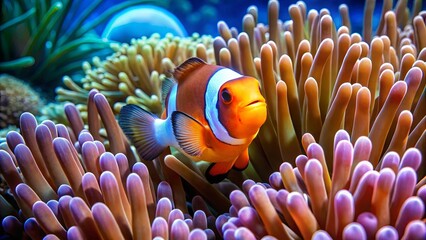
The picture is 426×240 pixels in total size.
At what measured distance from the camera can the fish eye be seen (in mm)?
1097

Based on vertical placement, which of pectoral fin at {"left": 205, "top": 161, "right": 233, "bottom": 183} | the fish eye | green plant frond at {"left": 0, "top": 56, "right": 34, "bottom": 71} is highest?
the fish eye

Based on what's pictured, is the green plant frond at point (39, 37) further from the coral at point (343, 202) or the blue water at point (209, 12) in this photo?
the coral at point (343, 202)

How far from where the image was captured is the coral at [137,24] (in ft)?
11.6

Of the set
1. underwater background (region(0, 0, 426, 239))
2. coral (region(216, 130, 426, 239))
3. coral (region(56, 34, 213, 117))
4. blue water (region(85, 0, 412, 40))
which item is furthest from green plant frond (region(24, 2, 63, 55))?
coral (region(216, 130, 426, 239))

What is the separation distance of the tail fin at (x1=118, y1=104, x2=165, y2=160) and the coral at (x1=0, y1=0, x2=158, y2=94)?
77.5 inches

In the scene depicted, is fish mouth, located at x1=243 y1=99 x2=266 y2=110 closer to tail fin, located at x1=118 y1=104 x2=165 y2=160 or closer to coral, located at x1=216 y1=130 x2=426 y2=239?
coral, located at x1=216 y1=130 x2=426 y2=239

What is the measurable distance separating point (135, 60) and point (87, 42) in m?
0.91

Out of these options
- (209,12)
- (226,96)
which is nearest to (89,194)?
(226,96)

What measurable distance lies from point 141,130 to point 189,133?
241mm

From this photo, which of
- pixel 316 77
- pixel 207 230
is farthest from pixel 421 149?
pixel 207 230

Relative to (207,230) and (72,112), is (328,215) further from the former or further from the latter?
(72,112)

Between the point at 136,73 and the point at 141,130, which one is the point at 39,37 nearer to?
the point at 136,73

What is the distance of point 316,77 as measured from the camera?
4.47 ft

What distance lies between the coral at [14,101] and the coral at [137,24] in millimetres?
979
